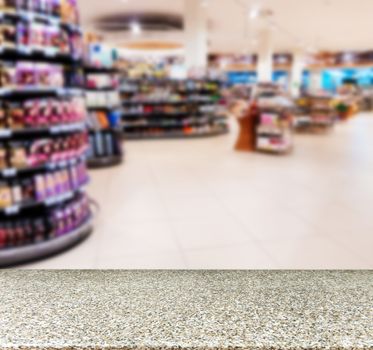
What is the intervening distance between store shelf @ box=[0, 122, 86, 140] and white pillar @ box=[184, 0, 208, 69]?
8213 millimetres

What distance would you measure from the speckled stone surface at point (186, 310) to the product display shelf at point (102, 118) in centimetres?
571

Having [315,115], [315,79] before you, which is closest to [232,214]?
[315,115]

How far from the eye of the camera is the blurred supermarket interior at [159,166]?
301 cm

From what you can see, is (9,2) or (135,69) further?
(135,69)

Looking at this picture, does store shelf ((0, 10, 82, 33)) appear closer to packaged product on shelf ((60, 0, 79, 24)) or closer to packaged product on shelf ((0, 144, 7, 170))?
packaged product on shelf ((60, 0, 79, 24))

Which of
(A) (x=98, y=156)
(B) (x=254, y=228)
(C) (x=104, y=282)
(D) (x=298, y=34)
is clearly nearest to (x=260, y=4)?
(D) (x=298, y=34)

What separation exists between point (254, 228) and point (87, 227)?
1506 mm

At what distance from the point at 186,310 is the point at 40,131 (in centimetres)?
261

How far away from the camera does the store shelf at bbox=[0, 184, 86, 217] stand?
2.96 m

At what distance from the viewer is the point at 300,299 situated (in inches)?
39.3

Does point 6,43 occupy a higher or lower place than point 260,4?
lower

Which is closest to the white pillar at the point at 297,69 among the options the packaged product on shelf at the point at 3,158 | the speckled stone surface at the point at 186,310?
the packaged product on shelf at the point at 3,158

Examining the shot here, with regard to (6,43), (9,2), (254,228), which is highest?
(9,2)

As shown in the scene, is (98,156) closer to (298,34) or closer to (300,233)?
(300,233)
